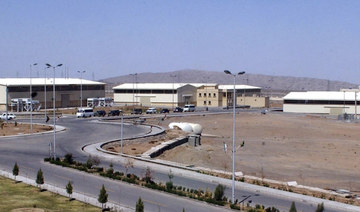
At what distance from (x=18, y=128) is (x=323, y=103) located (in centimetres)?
Result: 7854

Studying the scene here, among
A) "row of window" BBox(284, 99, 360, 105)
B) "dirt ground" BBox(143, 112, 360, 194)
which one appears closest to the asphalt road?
"dirt ground" BBox(143, 112, 360, 194)

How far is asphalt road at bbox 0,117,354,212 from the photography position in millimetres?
29438

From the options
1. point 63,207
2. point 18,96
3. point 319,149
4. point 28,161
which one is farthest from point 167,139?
point 18,96

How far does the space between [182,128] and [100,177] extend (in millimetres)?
37789

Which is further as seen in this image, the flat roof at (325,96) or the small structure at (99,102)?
the small structure at (99,102)

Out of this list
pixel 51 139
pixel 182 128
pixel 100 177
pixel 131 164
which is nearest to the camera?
pixel 100 177

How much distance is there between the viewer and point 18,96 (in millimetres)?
112812

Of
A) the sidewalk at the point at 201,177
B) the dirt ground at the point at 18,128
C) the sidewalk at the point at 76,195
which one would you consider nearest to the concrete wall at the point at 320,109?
the dirt ground at the point at 18,128

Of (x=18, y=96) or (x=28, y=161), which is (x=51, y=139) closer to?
(x=28, y=161)

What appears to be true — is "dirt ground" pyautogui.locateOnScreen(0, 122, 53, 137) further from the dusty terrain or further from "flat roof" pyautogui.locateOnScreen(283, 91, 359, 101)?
"flat roof" pyautogui.locateOnScreen(283, 91, 359, 101)

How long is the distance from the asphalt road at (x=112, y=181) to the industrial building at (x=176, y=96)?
274 ft

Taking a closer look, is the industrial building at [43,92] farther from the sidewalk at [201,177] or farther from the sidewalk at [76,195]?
the sidewalk at [76,195]

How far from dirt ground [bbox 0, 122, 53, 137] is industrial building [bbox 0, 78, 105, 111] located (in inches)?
1057

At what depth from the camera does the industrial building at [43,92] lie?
110m
